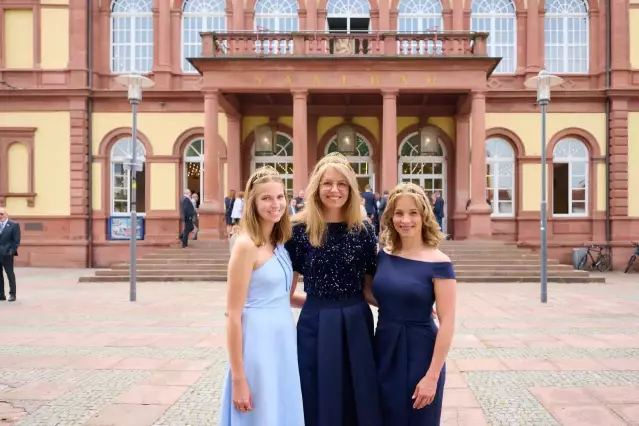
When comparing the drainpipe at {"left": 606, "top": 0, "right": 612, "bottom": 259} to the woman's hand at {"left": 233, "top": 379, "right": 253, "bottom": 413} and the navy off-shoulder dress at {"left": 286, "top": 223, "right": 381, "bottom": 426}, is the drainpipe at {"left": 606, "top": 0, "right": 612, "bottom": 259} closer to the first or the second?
the navy off-shoulder dress at {"left": 286, "top": 223, "right": 381, "bottom": 426}

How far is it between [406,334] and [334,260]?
547mm

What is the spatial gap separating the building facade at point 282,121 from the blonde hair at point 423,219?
52.4ft

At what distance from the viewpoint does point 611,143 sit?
19266 millimetres

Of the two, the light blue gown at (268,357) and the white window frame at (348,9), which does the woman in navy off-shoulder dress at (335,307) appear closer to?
the light blue gown at (268,357)

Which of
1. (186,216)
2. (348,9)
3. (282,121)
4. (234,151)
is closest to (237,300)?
(186,216)

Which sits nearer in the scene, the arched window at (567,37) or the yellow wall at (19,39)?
the yellow wall at (19,39)

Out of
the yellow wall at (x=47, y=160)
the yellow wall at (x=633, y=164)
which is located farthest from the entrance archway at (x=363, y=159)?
the yellow wall at (x=47, y=160)

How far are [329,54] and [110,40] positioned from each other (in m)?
9.23

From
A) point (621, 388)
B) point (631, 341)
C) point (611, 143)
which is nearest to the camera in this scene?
point (621, 388)

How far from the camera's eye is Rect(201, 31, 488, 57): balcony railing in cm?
1631

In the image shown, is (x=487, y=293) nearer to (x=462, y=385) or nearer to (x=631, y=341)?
(x=631, y=341)

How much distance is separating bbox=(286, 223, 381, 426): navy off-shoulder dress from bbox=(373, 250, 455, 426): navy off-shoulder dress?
0.10 metres

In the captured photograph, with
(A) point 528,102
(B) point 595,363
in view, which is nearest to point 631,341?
(B) point 595,363

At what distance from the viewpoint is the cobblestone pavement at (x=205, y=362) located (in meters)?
4.30
